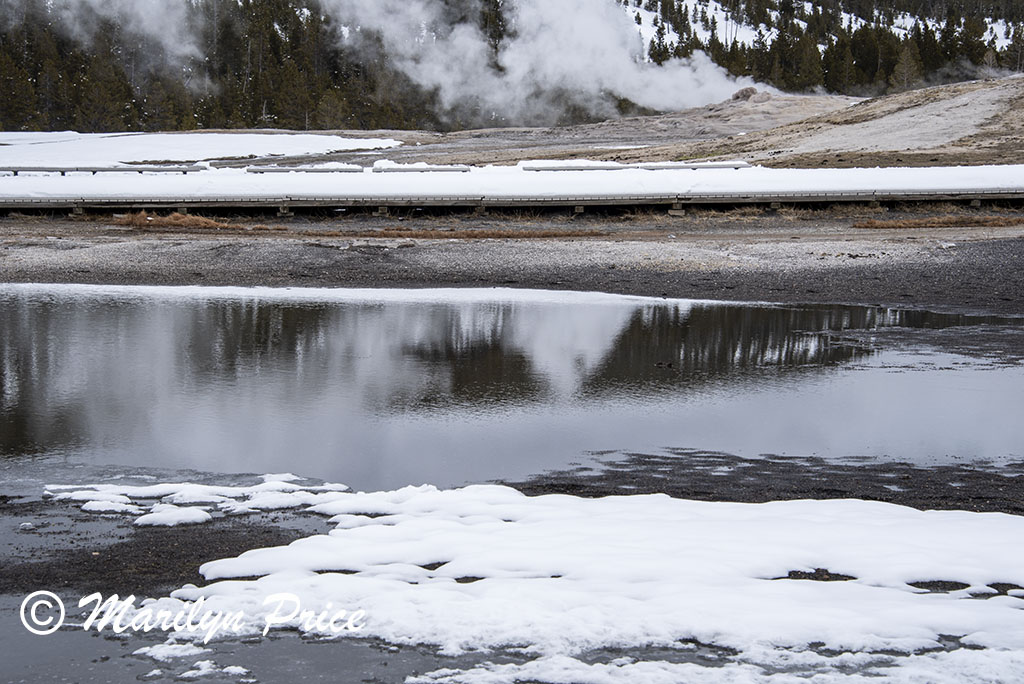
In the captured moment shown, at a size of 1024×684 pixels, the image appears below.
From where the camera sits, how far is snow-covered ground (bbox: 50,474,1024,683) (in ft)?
14.9

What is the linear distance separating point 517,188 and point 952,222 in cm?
949

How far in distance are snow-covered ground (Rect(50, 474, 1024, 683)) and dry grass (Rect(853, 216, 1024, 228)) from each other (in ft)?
52.4

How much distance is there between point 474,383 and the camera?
10.1m

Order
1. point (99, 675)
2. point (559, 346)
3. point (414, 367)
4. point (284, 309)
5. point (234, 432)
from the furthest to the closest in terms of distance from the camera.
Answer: point (284, 309)
point (559, 346)
point (414, 367)
point (234, 432)
point (99, 675)

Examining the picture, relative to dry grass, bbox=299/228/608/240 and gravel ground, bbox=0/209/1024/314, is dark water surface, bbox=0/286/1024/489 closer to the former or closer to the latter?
gravel ground, bbox=0/209/1024/314

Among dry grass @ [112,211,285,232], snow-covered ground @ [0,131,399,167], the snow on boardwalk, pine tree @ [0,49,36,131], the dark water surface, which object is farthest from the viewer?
pine tree @ [0,49,36,131]

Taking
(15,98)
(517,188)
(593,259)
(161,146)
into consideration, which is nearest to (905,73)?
(161,146)

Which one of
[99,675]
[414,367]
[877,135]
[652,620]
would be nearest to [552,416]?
[414,367]

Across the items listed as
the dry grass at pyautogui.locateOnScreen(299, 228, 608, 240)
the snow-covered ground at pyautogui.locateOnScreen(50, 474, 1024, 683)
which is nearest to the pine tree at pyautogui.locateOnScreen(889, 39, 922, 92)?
the dry grass at pyautogui.locateOnScreen(299, 228, 608, 240)

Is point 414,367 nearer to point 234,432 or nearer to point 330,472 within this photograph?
point 234,432

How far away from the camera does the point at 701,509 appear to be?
6.52 m

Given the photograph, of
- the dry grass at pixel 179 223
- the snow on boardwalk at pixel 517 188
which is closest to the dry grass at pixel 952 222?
the snow on boardwalk at pixel 517 188

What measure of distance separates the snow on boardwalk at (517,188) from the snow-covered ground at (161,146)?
16240 millimetres

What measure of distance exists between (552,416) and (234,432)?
2.74 meters
